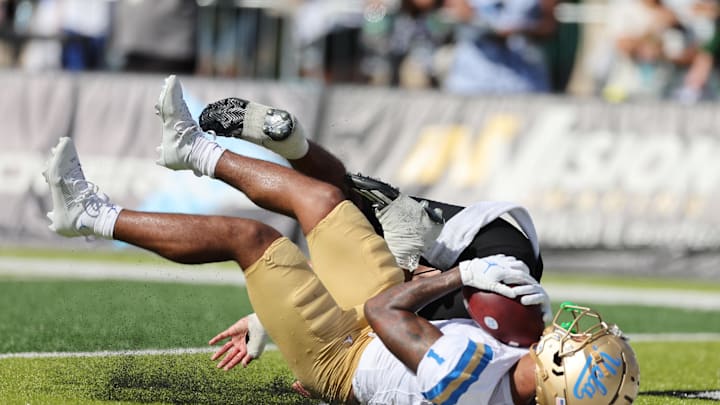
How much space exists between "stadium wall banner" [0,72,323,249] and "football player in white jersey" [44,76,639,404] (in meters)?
7.44

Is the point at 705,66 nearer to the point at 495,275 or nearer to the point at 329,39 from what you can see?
the point at 329,39

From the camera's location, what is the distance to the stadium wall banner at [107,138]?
13.3 meters

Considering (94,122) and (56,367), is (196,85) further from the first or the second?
(56,367)

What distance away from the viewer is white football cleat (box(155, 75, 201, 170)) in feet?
18.8

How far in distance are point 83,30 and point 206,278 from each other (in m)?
5.01

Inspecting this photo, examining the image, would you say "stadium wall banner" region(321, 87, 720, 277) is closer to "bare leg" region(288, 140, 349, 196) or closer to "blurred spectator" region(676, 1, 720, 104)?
"blurred spectator" region(676, 1, 720, 104)

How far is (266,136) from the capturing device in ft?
19.2

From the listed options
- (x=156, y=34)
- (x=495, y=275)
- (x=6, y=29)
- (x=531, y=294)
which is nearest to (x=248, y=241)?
(x=495, y=275)

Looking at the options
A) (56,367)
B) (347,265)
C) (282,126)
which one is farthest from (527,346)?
(56,367)

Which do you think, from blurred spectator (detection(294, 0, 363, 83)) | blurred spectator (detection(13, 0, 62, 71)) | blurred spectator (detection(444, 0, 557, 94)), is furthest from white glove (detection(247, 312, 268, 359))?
blurred spectator (detection(13, 0, 62, 71))

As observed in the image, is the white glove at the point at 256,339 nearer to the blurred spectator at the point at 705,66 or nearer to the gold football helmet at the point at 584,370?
the gold football helmet at the point at 584,370

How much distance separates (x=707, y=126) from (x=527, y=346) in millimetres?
8645

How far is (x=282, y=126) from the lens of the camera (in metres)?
5.80

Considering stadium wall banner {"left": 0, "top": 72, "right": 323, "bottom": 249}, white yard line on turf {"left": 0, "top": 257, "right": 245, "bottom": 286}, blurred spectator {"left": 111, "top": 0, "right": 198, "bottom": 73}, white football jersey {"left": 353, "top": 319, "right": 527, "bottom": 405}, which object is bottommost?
white yard line on turf {"left": 0, "top": 257, "right": 245, "bottom": 286}
